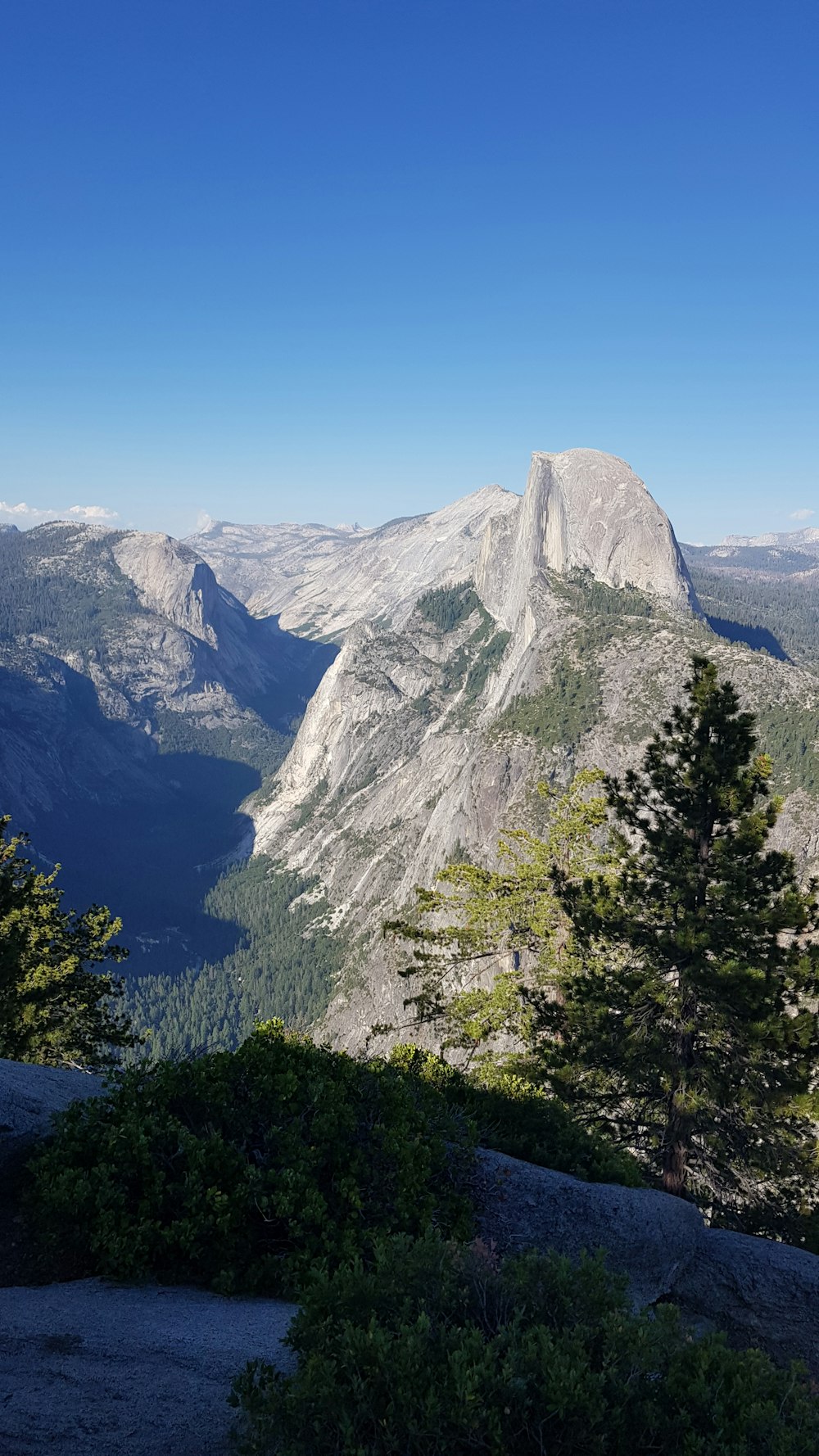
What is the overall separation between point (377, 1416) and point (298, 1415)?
0.66m

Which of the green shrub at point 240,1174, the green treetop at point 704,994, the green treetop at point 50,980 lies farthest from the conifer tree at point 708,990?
the green treetop at point 50,980

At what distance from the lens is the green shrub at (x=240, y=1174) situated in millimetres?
10055

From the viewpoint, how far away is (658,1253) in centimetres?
1323

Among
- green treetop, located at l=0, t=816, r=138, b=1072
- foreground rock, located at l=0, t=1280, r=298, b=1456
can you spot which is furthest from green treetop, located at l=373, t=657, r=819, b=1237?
green treetop, located at l=0, t=816, r=138, b=1072

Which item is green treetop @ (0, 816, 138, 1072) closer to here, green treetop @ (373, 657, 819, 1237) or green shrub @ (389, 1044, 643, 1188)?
green shrub @ (389, 1044, 643, 1188)

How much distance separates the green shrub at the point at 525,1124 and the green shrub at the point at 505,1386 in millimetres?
6810

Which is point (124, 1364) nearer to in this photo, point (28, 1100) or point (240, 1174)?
point (240, 1174)

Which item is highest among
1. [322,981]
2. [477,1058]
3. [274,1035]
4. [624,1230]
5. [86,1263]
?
[274,1035]

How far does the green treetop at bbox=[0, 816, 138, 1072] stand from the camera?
2434 cm

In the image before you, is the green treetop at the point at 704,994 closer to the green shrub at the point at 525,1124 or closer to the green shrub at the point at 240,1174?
the green shrub at the point at 525,1124

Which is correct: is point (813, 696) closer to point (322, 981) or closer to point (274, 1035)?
point (322, 981)

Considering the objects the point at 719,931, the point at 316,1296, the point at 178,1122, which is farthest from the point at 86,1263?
the point at 719,931

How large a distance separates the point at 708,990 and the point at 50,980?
2118cm

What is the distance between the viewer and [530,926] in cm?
2469
